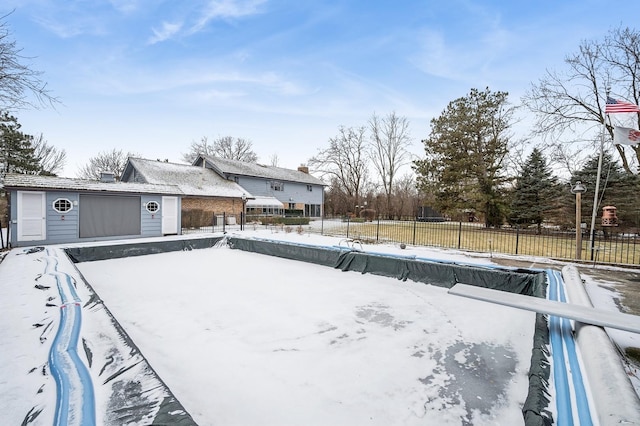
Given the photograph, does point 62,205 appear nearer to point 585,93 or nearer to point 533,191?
point 533,191

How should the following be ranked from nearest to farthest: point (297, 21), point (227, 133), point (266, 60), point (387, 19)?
point (387, 19) → point (297, 21) → point (266, 60) → point (227, 133)

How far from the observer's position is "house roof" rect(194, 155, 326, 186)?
21.2 m

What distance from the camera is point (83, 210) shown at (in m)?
9.67

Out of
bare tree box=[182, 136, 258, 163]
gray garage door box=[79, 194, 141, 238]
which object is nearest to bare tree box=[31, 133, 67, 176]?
bare tree box=[182, 136, 258, 163]

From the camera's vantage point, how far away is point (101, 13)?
7.88m

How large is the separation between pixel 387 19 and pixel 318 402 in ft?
39.5

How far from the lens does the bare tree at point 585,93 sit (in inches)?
471

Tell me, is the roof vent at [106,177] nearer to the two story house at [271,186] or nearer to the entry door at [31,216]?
the entry door at [31,216]

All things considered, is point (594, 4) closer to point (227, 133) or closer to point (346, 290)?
point (346, 290)

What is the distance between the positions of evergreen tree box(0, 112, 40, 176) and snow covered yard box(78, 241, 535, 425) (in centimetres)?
2247

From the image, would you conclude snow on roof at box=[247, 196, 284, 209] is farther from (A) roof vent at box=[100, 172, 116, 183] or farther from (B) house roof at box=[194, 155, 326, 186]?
(A) roof vent at box=[100, 172, 116, 183]

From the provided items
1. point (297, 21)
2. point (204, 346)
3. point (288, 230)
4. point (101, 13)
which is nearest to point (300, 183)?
point (288, 230)

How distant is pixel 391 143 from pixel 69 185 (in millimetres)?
27073

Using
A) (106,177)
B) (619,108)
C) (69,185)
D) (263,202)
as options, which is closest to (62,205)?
(69,185)
